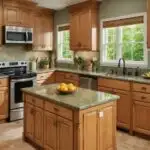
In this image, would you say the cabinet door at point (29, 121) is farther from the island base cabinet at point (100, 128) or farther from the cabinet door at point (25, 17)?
the cabinet door at point (25, 17)

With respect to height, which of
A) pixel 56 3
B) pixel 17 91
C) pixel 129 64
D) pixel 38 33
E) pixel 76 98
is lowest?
pixel 17 91

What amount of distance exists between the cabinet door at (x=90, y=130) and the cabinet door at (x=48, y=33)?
395 cm

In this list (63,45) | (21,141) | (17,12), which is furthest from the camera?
(63,45)

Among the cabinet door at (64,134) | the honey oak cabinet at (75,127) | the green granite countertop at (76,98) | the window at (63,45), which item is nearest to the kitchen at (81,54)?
the window at (63,45)

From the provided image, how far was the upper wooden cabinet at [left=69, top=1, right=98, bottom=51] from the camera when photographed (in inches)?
197

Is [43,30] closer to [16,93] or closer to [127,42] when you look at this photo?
[16,93]

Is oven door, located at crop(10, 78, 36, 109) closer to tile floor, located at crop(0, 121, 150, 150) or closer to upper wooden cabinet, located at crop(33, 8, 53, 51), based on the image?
tile floor, located at crop(0, 121, 150, 150)

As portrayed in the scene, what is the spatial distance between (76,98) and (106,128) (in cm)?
55

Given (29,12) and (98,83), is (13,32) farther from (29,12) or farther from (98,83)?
(98,83)

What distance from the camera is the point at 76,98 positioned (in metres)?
2.68

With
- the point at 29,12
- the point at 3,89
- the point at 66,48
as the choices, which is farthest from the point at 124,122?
the point at 29,12

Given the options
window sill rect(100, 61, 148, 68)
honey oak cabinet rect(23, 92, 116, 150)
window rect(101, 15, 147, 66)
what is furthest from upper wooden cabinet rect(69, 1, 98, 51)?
honey oak cabinet rect(23, 92, 116, 150)

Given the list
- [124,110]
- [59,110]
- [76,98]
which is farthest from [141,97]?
[59,110]

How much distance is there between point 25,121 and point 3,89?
1.40m
